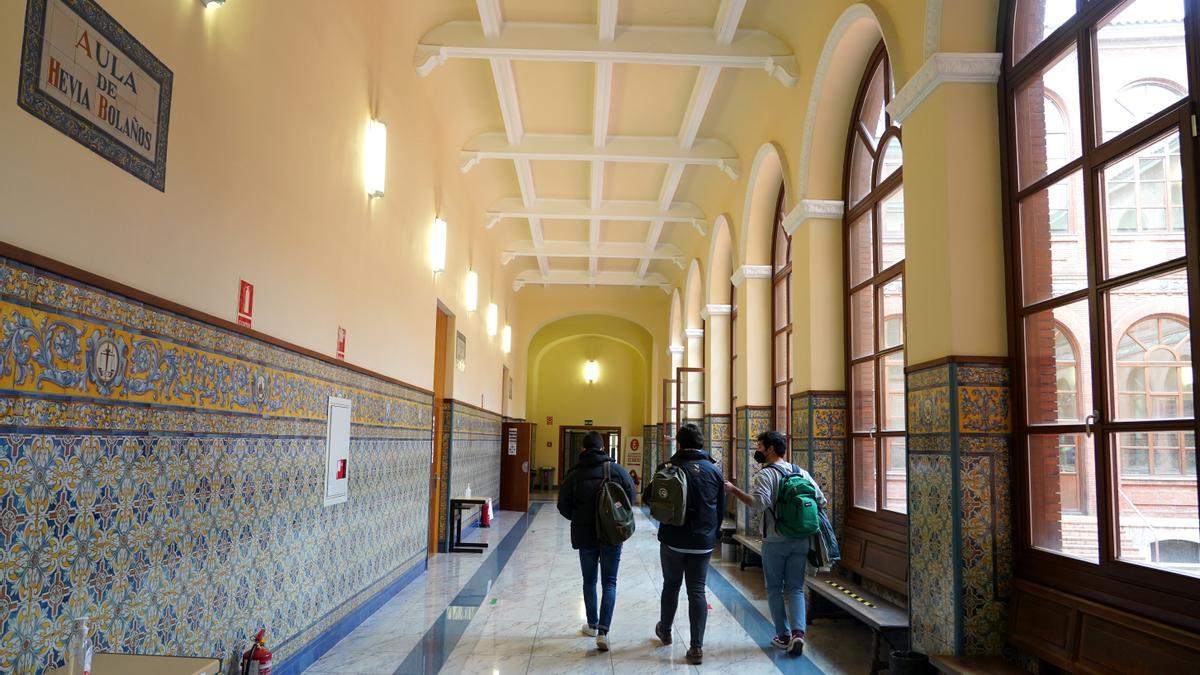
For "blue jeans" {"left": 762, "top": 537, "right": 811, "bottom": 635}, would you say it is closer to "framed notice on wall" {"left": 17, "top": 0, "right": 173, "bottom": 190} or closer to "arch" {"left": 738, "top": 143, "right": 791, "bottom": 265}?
"framed notice on wall" {"left": 17, "top": 0, "right": 173, "bottom": 190}

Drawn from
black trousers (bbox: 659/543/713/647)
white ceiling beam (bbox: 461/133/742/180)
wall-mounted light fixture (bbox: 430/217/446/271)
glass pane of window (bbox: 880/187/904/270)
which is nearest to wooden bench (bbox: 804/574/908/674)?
black trousers (bbox: 659/543/713/647)

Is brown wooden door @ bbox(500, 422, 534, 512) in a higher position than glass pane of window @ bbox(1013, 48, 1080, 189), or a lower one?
lower

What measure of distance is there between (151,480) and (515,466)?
540 inches

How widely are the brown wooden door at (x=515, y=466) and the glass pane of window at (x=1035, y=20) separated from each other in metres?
13.3

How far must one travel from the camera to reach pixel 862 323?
23.1ft

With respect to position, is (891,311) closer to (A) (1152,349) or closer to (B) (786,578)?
(B) (786,578)

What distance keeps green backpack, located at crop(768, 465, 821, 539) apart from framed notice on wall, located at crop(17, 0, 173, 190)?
4.01 meters

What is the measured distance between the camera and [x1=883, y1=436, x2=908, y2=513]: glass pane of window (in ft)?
19.8

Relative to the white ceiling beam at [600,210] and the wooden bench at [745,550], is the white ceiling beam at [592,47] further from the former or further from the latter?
the white ceiling beam at [600,210]

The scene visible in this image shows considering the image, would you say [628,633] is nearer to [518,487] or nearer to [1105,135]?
[1105,135]

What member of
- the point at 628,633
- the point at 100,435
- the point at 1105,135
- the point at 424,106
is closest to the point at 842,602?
the point at 628,633

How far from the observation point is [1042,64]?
4.33 m

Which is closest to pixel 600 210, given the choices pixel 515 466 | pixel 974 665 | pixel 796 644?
pixel 515 466

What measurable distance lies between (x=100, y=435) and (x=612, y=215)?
1091 cm
